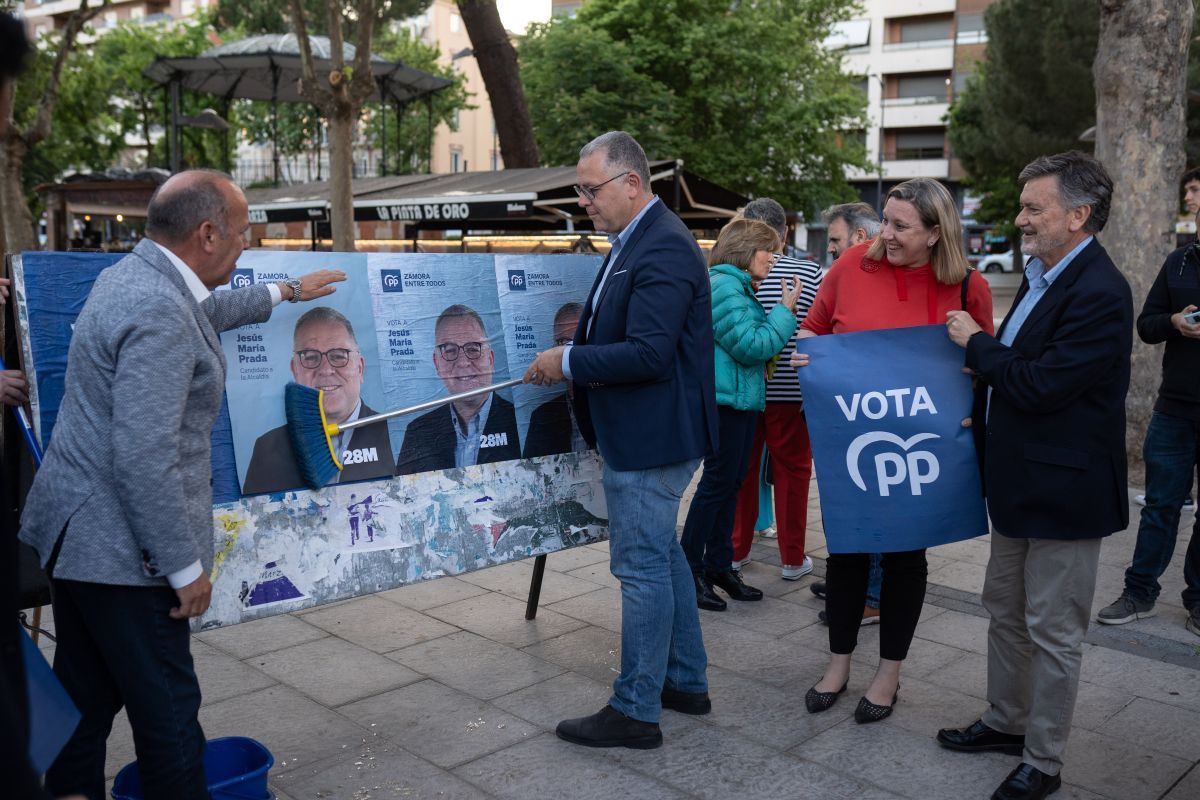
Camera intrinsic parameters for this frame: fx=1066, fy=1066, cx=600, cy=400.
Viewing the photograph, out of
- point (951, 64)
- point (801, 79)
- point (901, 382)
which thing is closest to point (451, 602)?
point (901, 382)

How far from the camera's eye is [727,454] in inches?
199

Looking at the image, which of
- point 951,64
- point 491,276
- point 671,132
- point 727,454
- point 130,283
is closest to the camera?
point 130,283

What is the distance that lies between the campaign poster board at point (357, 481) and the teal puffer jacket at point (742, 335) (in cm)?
74

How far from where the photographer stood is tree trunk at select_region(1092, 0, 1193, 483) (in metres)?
7.78

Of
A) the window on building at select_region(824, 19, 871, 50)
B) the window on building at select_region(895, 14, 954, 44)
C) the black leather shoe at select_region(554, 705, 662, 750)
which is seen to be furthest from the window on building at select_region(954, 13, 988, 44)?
the black leather shoe at select_region(554, 705, 662, 750)

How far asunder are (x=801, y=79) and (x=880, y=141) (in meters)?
32.0

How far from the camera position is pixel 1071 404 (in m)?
3.24

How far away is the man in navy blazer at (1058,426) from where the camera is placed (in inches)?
125

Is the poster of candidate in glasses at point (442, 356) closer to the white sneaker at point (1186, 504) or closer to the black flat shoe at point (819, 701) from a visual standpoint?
the black flat shoe at point (819, 701)

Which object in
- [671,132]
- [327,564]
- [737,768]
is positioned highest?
[671,132]

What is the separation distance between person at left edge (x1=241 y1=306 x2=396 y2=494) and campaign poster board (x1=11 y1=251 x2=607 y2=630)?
2 cm

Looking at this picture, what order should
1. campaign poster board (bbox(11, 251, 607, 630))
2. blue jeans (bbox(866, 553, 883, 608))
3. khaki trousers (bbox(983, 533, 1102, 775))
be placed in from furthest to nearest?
1. blue jeans (bbox(866, 553, 883, 608))
2. khaki trousers (bbox(983, 533, 1102, 775))
3. campaign poster board (bbox(11, 251, 607, 630))

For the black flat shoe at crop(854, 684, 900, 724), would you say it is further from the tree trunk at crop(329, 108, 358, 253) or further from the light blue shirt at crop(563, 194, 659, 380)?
the tree trunk at crop(329, 108, 358, 253)

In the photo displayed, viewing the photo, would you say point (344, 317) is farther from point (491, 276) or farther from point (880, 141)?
point (880, 141)
